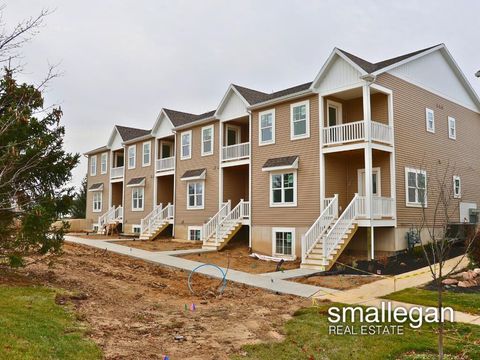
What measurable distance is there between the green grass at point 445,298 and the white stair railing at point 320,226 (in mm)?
5214

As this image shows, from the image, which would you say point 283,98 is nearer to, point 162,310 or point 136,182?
point 162,310

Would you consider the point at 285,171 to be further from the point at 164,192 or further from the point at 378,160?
the point at 164,192

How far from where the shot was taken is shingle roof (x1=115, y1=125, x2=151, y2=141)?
35588 mm

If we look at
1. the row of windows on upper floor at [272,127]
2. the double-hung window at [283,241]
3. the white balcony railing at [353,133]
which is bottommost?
the double-hung window at [283,241]

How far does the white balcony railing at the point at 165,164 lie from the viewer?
97.4 ft

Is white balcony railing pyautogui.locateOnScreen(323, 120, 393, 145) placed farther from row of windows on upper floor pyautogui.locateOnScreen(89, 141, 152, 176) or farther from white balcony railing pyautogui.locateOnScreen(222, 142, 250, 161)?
row of windows on upper floor pyautogui.locateOnScreen(89, 141, 152, 176)

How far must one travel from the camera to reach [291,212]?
20.5 meters

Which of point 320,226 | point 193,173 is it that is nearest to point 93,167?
point 193,173

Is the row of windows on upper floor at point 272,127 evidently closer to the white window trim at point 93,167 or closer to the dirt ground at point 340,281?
the dirt ground at point 340,281

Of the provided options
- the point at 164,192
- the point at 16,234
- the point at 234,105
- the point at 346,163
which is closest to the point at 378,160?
the point at 346,163

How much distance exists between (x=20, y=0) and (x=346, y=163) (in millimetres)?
15809

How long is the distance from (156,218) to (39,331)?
71.7 ft

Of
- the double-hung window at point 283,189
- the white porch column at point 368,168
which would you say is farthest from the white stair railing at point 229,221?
the white porch column at point 368,168

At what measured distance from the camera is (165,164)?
30.3m
